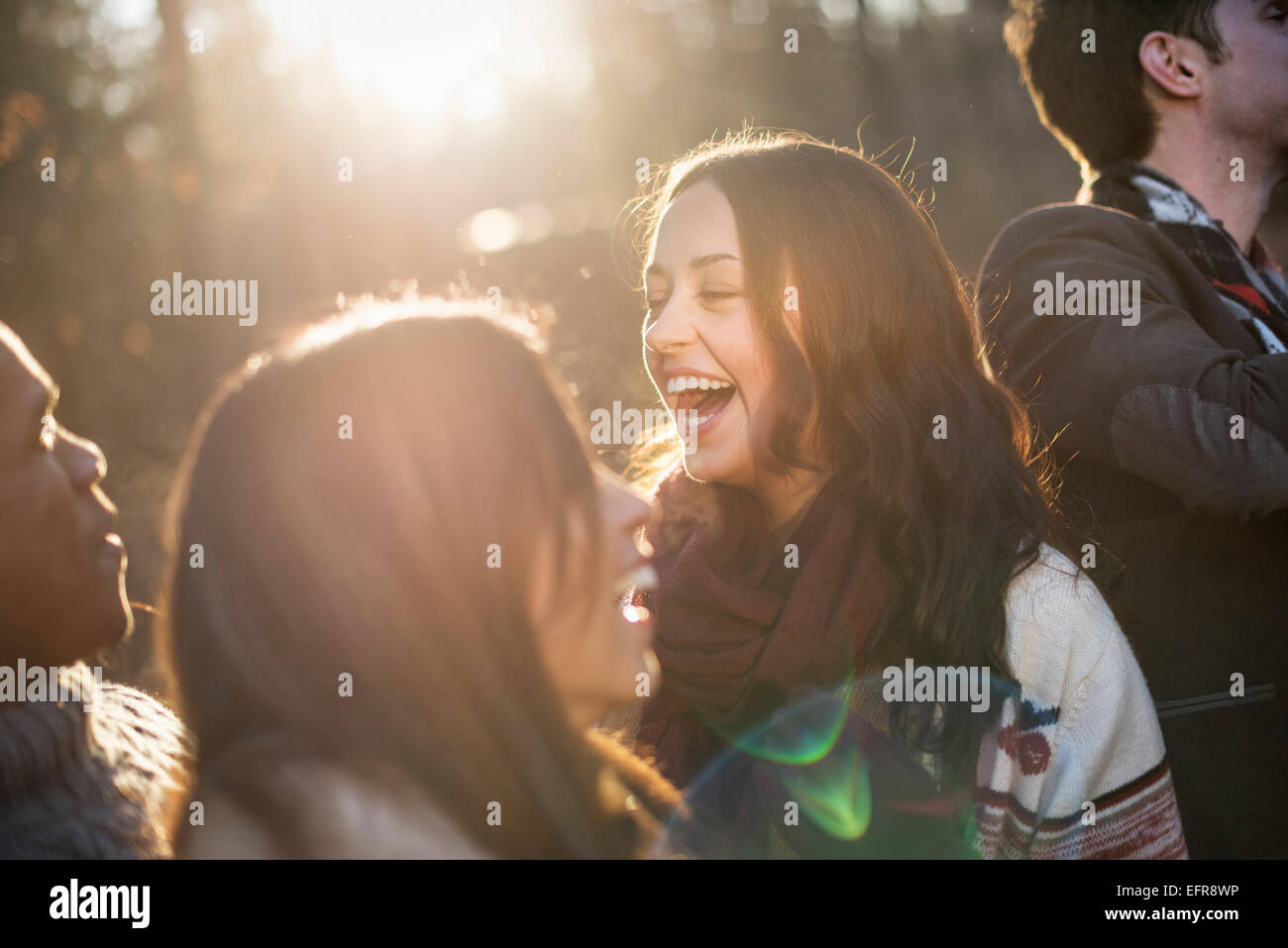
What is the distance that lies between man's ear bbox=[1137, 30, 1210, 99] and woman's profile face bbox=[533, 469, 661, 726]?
207 cm

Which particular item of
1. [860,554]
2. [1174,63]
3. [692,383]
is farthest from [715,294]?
[1174,63]

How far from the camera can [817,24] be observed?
10734 mm

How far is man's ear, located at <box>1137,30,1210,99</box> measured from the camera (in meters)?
2.69

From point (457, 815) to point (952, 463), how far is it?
1388 millimetres

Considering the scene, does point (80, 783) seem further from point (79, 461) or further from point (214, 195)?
point (214, 195)

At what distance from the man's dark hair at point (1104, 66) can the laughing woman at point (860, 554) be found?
752 millimetres

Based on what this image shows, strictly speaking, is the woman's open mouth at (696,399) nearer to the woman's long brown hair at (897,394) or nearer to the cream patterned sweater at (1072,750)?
the woman's long brown hair at (897,394)

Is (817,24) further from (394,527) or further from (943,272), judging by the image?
(394,527)

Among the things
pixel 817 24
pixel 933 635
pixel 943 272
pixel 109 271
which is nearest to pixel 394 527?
pixel 933 635

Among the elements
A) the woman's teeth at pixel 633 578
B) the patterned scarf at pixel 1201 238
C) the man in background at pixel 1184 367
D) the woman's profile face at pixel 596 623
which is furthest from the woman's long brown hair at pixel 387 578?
the patterned scarf at pixel 1201 238

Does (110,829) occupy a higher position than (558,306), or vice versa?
(558,306)

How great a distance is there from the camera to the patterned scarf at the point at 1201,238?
8.23 feet
